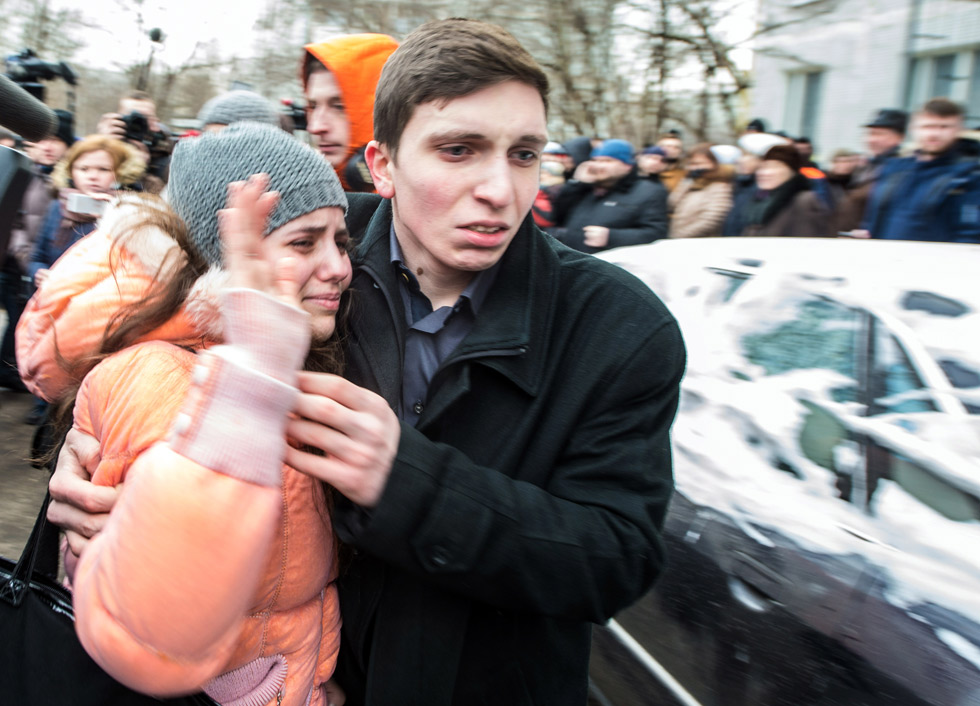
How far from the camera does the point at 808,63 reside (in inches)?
576

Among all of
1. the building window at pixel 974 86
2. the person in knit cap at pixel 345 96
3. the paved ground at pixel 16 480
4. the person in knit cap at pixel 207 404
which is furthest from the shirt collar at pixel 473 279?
the building window at pixel 974 86

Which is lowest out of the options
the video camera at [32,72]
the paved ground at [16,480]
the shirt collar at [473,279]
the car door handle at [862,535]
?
the paved ground at [16,480]

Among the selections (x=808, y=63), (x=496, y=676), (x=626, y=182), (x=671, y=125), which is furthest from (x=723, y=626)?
(x=671, y=125)

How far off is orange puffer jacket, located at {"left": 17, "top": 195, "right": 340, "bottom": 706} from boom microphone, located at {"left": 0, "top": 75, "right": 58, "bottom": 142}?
216 mm

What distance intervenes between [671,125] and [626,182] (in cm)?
1143

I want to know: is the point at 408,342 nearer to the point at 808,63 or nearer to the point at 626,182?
the point at 626,182

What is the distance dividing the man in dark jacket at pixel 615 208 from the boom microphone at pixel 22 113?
5043 millimetres

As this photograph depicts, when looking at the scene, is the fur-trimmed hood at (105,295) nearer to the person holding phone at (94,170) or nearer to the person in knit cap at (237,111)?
the person in knit cap at (237,111)

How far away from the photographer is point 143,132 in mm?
5559

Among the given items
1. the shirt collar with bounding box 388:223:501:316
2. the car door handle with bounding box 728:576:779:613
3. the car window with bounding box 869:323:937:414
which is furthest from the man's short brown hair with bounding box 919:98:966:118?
the shirt collar with bounding box 388:223:501:316

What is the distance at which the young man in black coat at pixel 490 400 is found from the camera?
3.80 feet

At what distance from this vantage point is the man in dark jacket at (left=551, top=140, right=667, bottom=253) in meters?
5.94

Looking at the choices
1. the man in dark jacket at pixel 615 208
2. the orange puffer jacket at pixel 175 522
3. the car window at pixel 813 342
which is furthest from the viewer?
the man in dark jacket at pixel 615 208

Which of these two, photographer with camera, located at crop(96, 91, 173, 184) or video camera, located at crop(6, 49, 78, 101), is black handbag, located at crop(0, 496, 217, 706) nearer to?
video camera, located at crop(6, 49, 78, 101)
